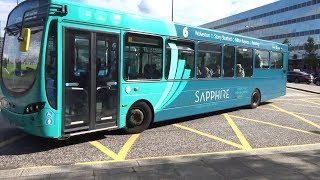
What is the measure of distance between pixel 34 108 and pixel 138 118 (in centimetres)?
287

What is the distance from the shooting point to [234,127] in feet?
35.5

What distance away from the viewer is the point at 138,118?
31.3 ft

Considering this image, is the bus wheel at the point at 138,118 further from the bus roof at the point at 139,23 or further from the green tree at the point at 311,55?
the green tree at the point at 311,55

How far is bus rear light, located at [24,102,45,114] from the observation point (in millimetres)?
7273

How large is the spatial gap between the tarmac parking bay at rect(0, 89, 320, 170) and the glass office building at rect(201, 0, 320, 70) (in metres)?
82.1

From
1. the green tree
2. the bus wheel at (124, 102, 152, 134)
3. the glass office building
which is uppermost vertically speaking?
the glass office building

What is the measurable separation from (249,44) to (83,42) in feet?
26.4

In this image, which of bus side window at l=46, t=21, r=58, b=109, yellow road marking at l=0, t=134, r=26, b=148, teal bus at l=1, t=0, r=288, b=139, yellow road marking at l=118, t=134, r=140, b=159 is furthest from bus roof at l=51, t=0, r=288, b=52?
yellow road marking at l=0, t=134, r=26, b=148

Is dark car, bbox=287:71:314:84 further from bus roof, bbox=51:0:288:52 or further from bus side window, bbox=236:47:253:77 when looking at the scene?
bus roof, bbox=51:0:288:52

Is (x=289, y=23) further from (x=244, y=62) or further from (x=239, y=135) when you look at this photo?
(x=239, y=135)

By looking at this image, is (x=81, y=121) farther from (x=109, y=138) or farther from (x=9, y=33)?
(x=9, y=33)

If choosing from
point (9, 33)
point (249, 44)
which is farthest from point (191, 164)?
point (249, 44)

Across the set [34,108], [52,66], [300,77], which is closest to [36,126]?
[34,108]

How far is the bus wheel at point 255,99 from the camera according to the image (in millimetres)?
15016
